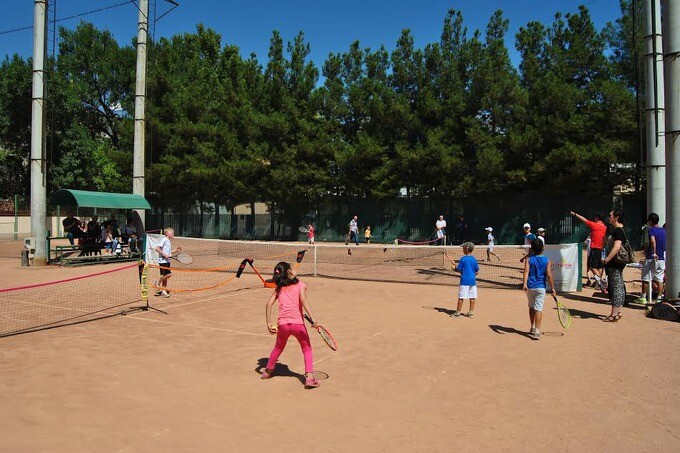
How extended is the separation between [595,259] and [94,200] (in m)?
17.8

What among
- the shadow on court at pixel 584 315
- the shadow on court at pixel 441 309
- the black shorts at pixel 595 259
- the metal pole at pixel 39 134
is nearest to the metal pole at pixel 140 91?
the metal pole at pixel 39 134

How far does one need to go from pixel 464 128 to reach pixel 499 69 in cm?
372

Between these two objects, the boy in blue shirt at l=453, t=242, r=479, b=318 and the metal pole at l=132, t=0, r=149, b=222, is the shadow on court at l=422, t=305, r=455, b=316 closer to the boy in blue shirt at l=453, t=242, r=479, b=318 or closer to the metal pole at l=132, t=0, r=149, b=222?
the boy in blue shirt at l=453, t=242, r=479, b=318

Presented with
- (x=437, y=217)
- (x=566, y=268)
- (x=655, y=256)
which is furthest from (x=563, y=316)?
(x=437, y=217)

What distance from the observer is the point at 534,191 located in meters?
30.0

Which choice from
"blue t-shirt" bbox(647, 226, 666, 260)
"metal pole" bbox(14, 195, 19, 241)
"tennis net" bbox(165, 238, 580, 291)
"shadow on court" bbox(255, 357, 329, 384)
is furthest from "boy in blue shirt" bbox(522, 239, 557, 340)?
"metal pole" bbox(14, 195, 19, 241)

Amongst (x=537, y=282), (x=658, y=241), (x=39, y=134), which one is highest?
(x=39, y=134)

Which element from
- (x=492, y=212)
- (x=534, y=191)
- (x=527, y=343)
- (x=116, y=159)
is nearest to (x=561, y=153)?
(x=534, y=191)

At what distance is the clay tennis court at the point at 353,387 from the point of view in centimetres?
506

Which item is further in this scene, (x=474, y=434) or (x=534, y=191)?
(x=534, y=191)

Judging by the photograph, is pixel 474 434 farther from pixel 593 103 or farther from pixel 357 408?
pixel 593 103

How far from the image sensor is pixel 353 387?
6547mm

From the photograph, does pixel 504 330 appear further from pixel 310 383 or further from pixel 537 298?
pixel 310 383

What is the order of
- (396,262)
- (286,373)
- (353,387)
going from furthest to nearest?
(396,262) → (286,373) → (353,387)
